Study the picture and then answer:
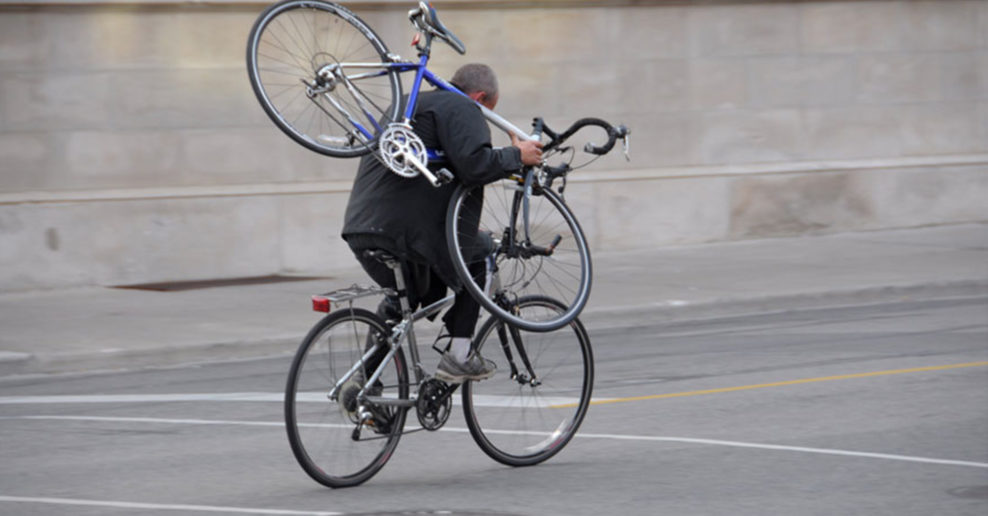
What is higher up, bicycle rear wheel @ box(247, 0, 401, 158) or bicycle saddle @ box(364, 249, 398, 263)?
bicycle rear wheel @ box(247, 0, 401, 158)

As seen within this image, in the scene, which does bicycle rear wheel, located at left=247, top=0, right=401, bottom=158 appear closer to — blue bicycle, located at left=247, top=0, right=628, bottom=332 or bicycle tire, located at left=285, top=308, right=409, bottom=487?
blue bicycle, located at left=247, top=0, right=628, bottom=332

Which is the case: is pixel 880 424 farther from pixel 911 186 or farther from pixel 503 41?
pixel 911 186

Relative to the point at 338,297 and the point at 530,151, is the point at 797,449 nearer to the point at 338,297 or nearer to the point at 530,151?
the point at 530,151

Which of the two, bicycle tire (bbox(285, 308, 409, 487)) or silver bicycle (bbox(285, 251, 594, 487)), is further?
silver bicycle (bbox(285, 251, 594, 487))

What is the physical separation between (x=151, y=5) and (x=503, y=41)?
3953mm

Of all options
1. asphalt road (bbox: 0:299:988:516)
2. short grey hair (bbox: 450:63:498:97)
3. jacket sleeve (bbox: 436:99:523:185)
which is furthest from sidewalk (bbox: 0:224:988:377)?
jacket sleeve (bbox: 436:99:523:185)

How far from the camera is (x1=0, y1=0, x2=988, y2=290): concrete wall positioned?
47.5ft

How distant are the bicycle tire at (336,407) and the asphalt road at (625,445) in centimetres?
12

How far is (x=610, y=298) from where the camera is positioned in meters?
13.3

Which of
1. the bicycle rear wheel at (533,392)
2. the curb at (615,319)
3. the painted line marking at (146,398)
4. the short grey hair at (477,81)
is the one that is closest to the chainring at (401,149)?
the short grey hair at (477,81)

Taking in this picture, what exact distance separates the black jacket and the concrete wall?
8721mm

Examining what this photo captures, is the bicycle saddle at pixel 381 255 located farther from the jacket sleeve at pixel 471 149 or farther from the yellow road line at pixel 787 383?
the yellow road line at pixel 787 383

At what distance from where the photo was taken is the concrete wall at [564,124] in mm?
14492

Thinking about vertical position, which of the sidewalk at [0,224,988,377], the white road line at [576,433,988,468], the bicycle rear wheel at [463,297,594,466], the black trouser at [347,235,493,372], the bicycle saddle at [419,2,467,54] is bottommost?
the sidewalk at [0,224,988,377]
